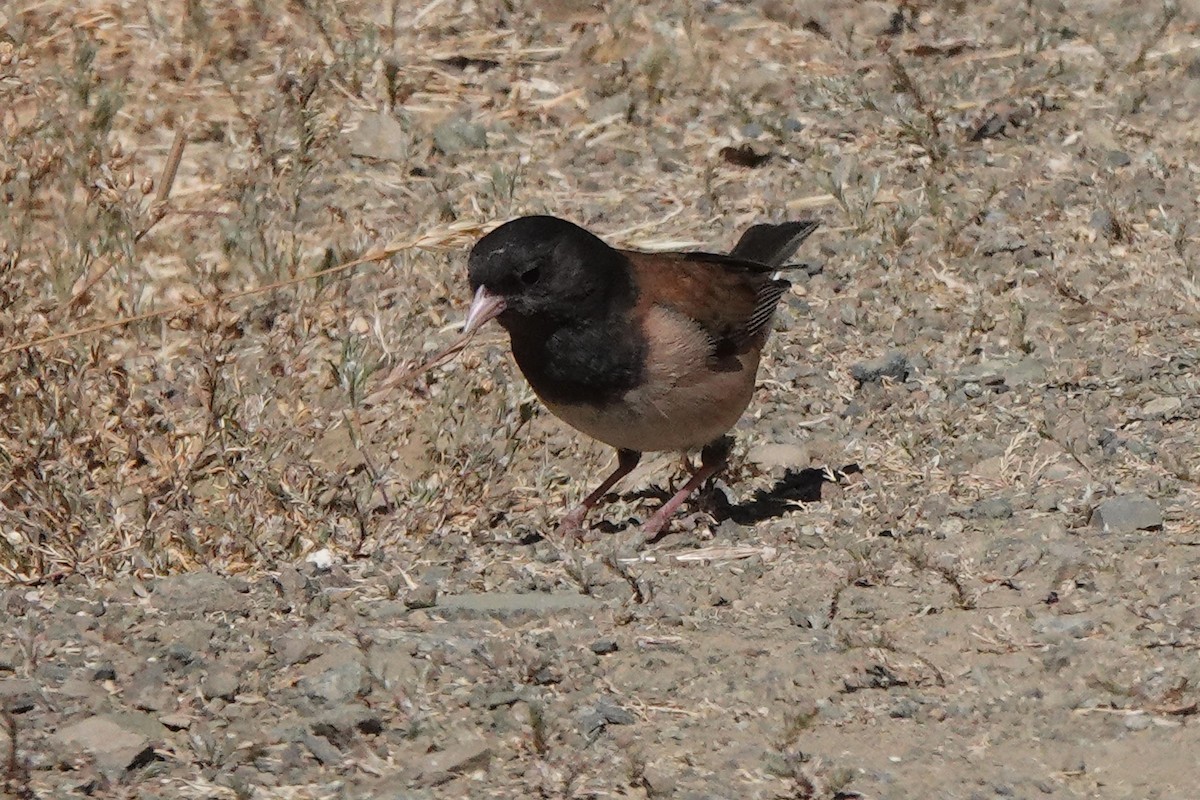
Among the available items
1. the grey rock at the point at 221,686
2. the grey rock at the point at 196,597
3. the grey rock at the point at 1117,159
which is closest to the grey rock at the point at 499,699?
the grey rock at the point at 221,686

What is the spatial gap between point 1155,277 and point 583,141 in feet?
7.86

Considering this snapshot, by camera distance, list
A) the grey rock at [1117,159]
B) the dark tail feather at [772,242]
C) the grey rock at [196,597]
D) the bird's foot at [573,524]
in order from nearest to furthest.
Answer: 1. the grey rock at [196,597]
2. the bird's foot at [573,524]
3. the dark tail feather at [772,242]
4. the grey rock at [1117,159]

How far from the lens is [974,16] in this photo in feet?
27.5

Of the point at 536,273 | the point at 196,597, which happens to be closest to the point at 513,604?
the point at 196,597

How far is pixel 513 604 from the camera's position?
466 cm

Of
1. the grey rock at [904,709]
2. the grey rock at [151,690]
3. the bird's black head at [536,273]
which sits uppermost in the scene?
the bird's black head at [536,273]

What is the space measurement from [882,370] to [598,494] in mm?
1083

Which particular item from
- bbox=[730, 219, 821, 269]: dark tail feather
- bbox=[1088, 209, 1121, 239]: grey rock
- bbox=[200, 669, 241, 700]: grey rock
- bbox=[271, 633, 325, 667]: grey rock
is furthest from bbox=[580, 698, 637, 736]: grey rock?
bbox=[1088, 209, 1121, 239]: grey rock

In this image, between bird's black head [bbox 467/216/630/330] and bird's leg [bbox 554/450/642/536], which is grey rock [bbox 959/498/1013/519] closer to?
bird's leg [bbox 554/450/642/536]

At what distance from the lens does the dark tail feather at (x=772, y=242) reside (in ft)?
20.8

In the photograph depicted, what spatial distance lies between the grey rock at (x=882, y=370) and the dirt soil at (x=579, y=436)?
0.07ft

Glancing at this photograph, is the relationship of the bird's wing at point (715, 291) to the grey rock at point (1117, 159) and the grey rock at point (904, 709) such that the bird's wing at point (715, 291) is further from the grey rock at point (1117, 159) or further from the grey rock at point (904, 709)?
the grey rock at point (1117, 159)

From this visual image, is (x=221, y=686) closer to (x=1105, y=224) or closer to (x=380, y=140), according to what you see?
(x=380, y=140)

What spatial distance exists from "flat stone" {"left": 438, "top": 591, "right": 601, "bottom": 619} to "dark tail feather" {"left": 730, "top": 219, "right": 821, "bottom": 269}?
1.92 metres
